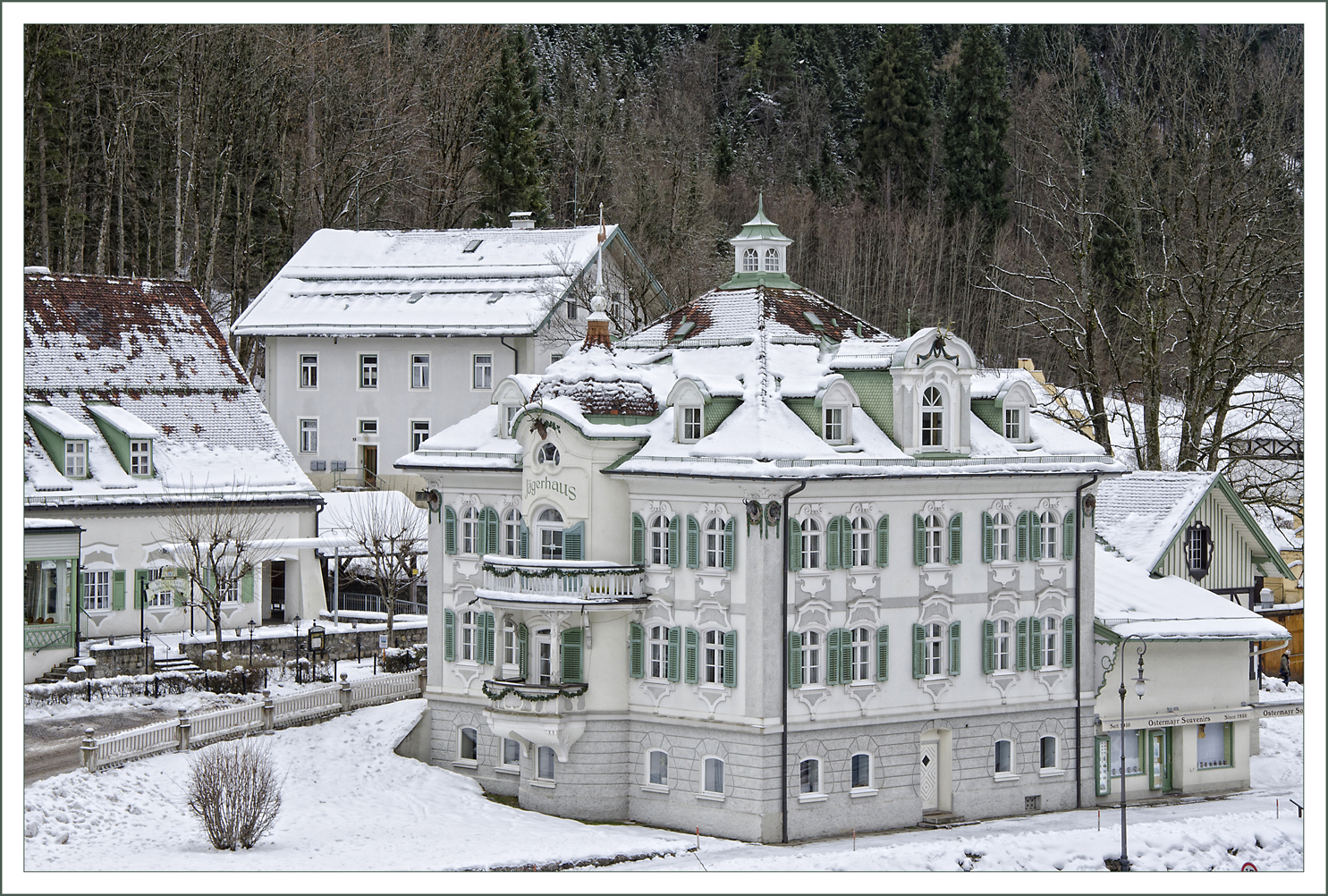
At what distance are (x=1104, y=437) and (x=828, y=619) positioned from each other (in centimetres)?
2442

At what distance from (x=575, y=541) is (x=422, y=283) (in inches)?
1413

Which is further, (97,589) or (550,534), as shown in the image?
(97,589)

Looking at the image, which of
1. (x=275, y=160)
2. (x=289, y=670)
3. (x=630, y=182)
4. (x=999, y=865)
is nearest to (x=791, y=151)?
(x=630, y=182)

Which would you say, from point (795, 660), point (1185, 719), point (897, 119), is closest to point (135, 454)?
point (795, 660)

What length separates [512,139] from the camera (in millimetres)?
87188

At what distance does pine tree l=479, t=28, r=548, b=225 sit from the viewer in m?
83.4

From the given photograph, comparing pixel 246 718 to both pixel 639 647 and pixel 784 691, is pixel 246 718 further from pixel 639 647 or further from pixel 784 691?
pixel 784 691

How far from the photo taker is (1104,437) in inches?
2810

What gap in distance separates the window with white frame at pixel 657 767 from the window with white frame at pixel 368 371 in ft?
122

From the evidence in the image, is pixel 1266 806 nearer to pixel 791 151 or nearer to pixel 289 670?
pixel 289 670

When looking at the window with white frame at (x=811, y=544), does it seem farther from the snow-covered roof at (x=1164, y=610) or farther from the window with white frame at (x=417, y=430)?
the window with white frame at (x=417, y=430)

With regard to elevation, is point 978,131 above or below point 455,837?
above

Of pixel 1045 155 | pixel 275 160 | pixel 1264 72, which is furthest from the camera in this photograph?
pixel 275 160

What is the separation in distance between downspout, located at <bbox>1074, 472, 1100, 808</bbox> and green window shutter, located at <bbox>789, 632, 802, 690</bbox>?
27.6 feet
